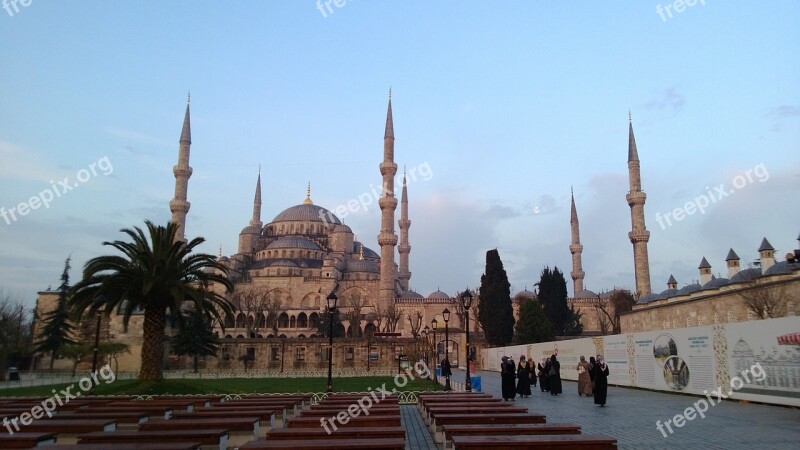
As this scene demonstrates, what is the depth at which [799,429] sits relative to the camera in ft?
25.1

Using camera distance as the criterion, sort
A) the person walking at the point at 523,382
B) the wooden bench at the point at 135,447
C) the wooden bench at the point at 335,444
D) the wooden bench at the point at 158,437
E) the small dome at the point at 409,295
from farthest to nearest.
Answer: the small dome at the point at 409,295 → the person walking at the point at 523,382 → the wooden bench at the point at 158,437 → the wooden bench at the point at 335,444 → the wooden bench at the point at 135,447

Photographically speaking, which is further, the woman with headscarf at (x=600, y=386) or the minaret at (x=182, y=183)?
the minaret at (x=182, y=183)

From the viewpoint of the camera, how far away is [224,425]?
244 inches

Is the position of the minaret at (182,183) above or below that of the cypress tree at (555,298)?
above

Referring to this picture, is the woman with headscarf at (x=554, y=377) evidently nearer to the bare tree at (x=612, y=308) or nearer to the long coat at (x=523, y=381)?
the long coat at (x=523, y=381)

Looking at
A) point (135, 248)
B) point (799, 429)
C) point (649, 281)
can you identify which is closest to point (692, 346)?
point (799, 429)

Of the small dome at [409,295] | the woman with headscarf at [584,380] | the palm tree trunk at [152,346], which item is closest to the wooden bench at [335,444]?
the woman with headscarf at [584,380]

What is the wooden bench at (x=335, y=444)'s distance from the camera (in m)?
4.61

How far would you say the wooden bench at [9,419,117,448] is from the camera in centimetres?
607

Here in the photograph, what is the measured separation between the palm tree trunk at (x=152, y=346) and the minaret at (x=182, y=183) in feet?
94.0

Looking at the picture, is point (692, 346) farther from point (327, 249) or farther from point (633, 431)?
point (327, 249)

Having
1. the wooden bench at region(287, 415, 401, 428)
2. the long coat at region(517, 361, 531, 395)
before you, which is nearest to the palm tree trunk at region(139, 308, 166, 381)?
the long coat at region(517, 361, 531, 395)

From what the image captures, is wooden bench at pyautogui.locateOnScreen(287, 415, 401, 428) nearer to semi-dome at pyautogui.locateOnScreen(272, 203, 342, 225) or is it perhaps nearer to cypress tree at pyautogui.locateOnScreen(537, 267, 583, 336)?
cypress tree at pyautogui.locateOnScreen(537, 267, 583, 336)

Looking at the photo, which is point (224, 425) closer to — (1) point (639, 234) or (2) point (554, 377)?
(2) point (554, 377)
